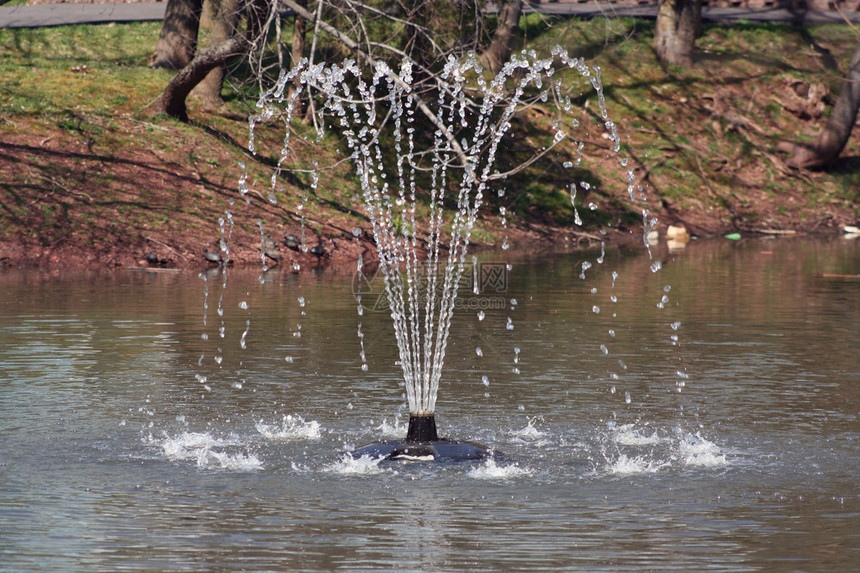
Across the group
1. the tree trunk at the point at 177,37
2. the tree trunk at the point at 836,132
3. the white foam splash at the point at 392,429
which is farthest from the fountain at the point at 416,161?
the tree trunk at the point at 836,132

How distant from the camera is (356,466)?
8.19 m

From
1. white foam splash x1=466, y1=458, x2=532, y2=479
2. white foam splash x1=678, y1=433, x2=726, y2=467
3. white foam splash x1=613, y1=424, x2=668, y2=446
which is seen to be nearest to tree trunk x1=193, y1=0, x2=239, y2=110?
white foam splash x1=613, y1=424, x2=668, y2=446

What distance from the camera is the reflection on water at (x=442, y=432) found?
6.41 metres

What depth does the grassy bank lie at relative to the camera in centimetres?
2292

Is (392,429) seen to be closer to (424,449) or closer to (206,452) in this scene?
(424,449)

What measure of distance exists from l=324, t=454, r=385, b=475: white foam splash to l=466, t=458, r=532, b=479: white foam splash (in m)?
0.61

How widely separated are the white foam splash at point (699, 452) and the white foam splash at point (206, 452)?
2.86m

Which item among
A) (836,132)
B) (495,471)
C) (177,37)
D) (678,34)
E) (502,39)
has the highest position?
(678,34)

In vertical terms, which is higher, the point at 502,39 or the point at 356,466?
the point at 502,39

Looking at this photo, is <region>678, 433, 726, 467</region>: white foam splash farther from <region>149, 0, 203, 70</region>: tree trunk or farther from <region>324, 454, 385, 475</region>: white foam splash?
<region>149, 0, 203, 70</region>: tree trunk

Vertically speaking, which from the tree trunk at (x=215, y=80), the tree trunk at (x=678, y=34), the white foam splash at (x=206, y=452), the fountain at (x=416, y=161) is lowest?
the white foam splash at (x=206, y=452)

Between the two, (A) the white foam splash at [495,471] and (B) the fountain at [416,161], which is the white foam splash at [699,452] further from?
(B) the fountain at [416,161]

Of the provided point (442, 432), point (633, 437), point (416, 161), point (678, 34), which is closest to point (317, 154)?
point (416, 161)

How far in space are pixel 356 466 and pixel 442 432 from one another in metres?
1.31
